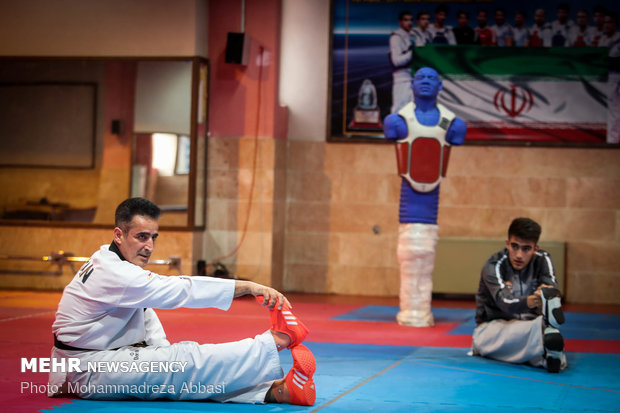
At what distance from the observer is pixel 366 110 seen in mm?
10328

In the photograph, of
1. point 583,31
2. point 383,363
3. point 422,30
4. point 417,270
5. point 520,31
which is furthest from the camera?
point 422,30

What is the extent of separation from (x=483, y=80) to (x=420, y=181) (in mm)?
2913

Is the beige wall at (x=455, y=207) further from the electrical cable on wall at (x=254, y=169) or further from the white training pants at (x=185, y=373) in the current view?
the white training pants at (x=185, y=373)

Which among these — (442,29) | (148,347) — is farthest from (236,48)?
(148,347)

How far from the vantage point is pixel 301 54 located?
10.4 m

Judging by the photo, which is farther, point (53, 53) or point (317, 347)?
point (53, 53)

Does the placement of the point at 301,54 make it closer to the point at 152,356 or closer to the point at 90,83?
the point at 90,83

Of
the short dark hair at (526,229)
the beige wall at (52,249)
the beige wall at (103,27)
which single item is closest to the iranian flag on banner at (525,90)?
the beige wall at (103,27)

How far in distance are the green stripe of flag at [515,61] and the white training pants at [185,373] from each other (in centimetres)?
662

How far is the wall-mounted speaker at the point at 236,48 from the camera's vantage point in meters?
9.76

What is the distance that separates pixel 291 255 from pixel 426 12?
3367 mm

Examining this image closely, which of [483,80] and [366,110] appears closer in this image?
[483,80]

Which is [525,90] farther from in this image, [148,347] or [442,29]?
[148,347]

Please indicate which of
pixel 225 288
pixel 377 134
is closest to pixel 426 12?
pixel 377 134
